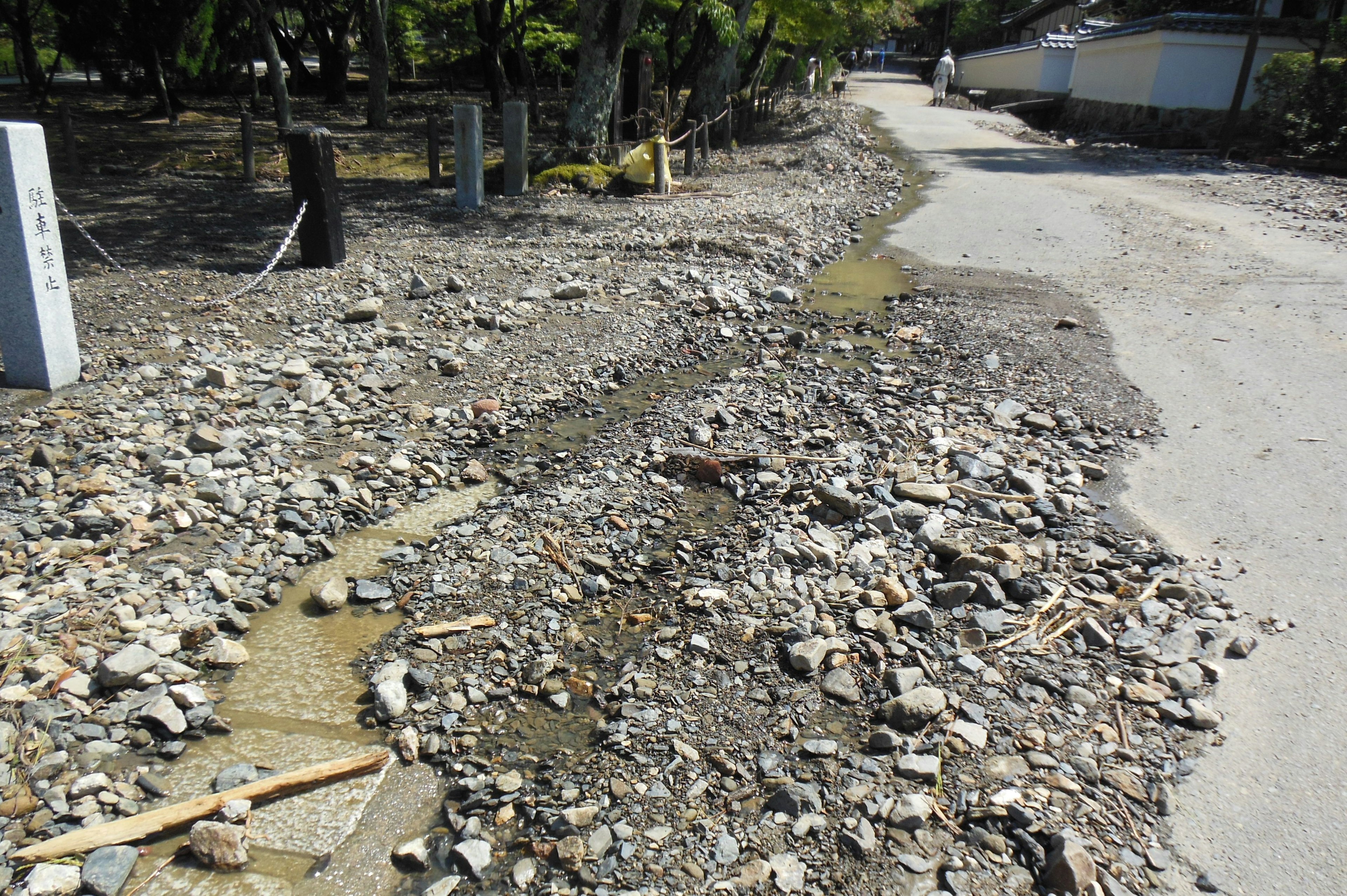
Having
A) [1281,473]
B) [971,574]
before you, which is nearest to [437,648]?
[971,574]

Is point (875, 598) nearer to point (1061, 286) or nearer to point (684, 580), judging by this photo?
point (684, 580)

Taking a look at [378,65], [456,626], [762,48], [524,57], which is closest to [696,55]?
[762,48]

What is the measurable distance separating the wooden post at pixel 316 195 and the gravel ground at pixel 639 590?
1.10 m

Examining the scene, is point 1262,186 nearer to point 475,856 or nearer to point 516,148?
point 516,148

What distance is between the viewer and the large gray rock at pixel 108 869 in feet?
8.63

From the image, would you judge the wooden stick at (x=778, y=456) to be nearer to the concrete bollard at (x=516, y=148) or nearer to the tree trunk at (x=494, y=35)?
the concrete bollard at (x=516, y=148)

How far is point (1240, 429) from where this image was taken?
18.2 feet

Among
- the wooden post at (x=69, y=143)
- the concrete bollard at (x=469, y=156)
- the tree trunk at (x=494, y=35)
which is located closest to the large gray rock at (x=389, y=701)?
the concrete bollard at (x=469, y=156)

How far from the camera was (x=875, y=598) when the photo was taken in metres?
3.85

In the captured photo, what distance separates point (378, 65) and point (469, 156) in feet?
29.5

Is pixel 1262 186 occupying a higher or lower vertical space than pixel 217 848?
higher

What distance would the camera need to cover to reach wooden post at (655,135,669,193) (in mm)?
13148

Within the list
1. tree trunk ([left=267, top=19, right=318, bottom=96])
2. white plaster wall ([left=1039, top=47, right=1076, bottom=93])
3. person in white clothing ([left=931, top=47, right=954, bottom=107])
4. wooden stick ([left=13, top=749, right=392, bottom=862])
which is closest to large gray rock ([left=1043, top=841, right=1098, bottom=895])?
wooden stick ([left=13, top=749, right=392, bottom=862])

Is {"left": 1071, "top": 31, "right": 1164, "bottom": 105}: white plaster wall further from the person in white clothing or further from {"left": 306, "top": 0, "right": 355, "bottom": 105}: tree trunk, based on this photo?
{"left": 306, "top": 0, "right": 355, "bottom": 105}: tree trunk
